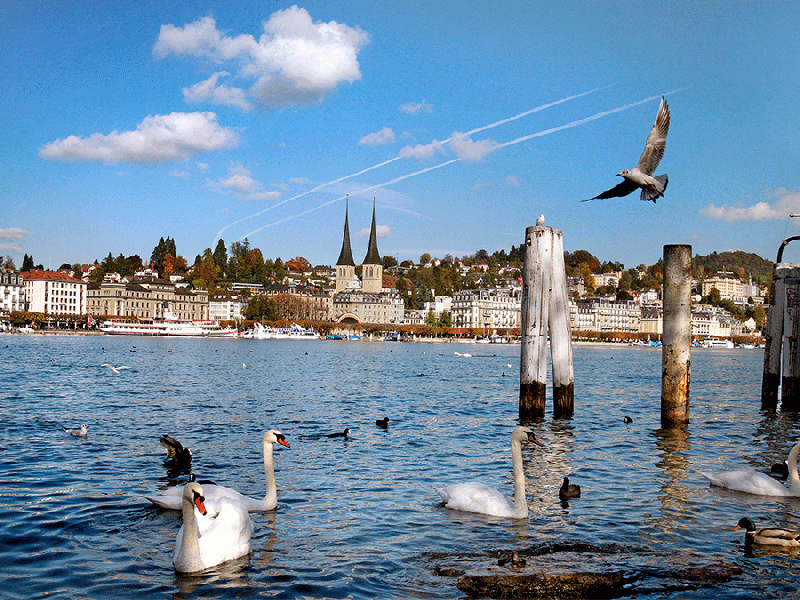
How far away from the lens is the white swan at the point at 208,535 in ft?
26.7

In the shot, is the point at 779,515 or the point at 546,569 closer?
the point at 546,569

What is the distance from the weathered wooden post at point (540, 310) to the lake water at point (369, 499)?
3.90 ft

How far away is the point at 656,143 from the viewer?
48.8 ft

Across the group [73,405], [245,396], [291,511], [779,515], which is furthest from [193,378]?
[779,515]

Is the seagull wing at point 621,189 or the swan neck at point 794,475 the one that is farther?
the seagull wing at point 621,189

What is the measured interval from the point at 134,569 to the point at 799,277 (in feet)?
72.1

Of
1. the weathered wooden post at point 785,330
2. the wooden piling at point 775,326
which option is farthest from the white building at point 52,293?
the weathered wooden post at point 785,330

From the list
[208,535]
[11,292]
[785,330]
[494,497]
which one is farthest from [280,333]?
[208,535]

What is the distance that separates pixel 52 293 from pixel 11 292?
898 centimetres

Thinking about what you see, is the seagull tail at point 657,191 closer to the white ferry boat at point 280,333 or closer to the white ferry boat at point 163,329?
the white ferry boat at point 163,329

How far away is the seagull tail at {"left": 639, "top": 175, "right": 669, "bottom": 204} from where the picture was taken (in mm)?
14266

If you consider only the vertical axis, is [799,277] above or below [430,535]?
above

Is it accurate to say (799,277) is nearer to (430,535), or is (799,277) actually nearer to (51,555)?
(430,535)

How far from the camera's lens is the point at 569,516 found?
11.2 m
